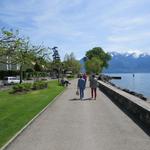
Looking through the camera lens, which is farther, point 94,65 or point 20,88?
point 94,65

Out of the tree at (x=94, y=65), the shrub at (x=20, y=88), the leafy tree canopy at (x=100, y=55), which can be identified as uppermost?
the leafy tree canopy at (x=100, y=55)

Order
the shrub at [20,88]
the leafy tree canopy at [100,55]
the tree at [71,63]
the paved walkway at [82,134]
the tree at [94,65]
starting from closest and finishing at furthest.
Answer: the paved walkway at [82,134] → the shrub at [20,88] → the tree at [94,65] → the tree at [71,63] → the leafy tree canopy at [100,55]

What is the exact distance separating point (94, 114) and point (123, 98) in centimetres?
509

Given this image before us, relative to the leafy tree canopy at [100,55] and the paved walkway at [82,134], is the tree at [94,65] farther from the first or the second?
the paved walkway at [82,134]

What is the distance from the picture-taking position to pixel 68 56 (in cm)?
16412

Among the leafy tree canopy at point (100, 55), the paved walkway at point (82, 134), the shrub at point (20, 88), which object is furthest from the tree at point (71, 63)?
the paved walkway at point (82, 134)

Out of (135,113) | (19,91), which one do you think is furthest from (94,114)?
(19,91)

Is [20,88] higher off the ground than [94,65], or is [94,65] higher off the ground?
[94,65]

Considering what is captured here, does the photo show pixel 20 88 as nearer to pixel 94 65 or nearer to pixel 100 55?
pixel 94 65

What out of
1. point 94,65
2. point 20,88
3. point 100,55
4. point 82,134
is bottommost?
point 82,134

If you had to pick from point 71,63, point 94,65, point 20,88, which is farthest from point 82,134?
point 71,63

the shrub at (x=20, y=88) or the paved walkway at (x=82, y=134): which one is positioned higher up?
the shrub at (x=20, y=88)

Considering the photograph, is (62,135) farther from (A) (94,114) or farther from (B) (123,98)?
(B) (123,98)

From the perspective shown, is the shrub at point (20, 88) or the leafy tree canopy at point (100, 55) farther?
the leafy tree canopy at point (100, 55)
